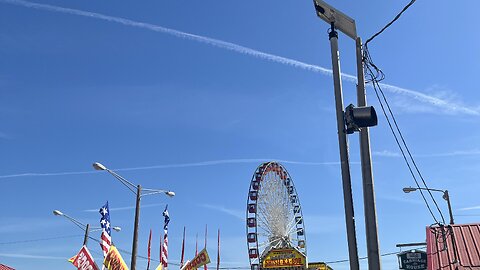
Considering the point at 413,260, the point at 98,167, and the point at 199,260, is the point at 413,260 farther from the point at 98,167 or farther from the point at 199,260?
the point at 98,167

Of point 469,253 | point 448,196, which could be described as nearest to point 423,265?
point 448,196

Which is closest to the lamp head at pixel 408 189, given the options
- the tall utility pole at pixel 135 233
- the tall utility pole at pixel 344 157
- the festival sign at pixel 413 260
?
the tall utility pole at pixel 135 233

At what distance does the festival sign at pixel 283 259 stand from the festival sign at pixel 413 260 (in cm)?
2389

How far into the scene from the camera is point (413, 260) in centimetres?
4516

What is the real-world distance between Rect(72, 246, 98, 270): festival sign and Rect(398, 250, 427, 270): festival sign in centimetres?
3279

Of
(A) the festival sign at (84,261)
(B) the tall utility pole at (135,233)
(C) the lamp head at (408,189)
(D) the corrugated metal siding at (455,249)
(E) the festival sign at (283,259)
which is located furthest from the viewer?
(E) the festival sign at (283,259)

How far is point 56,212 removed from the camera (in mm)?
25828

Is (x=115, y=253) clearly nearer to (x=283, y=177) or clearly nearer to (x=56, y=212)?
(x=56, y=212)

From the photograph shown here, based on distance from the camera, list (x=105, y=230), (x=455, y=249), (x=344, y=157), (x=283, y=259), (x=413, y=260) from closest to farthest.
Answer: (x=344, y=157) → (x=455, y=249) → (x=105, y=230) → (x=413, y=260) → (x=283, y=259)

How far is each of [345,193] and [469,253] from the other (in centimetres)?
1250

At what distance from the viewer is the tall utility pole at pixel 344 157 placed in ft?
21.3

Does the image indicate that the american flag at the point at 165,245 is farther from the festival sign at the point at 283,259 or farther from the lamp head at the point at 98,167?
the festival sign at the point at 283,259

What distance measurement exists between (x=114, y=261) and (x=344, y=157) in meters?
14.8

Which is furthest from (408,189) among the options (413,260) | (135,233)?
(413,260)
